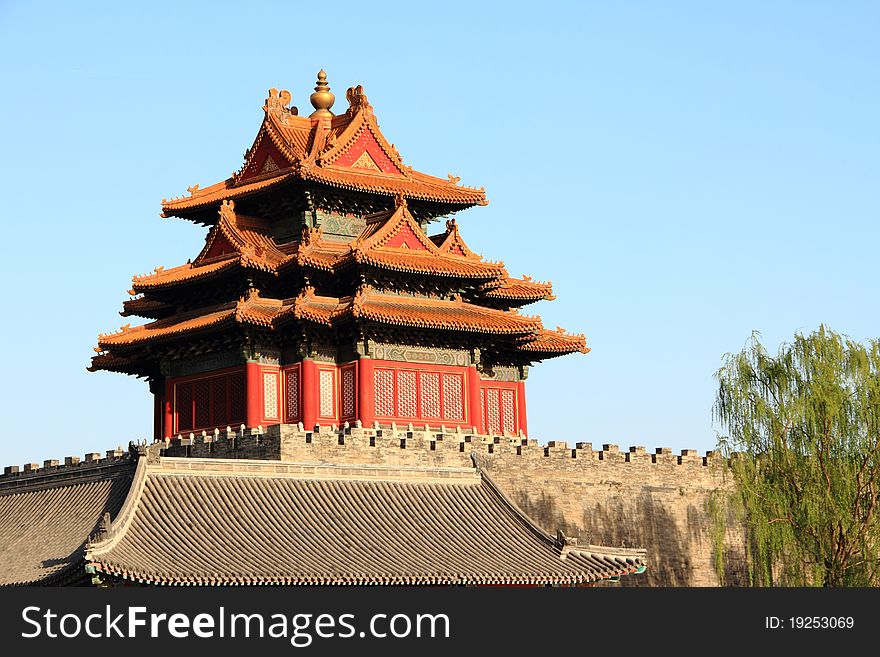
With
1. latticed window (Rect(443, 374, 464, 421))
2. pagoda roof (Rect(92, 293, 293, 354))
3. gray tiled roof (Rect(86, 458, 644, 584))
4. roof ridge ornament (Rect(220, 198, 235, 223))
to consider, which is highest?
roof ridge ornament (Rect(220, 198, 235, 223))

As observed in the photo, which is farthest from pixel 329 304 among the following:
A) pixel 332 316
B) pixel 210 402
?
pixel 210 402

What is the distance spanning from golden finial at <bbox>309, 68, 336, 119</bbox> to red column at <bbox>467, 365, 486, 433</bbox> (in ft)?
32.3

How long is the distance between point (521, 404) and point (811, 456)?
46.6 ft

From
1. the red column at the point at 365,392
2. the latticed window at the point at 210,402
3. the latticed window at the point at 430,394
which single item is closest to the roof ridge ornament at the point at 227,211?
the latticed window at the point at 210,402

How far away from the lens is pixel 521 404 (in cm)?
5556

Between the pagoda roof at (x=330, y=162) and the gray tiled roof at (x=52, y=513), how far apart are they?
1292 centimetres

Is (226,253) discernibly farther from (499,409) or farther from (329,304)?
(499,409)

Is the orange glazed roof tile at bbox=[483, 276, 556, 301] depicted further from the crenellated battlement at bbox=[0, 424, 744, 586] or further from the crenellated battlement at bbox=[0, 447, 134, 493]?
the crenellated battlement at bbox=[0, 447, 134, 493]

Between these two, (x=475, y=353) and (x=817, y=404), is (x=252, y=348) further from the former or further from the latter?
(x=817, y=404)

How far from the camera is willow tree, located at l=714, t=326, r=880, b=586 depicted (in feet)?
138

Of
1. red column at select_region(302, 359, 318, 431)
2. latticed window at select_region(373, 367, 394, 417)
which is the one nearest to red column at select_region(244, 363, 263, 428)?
red column at select_region(302, 359, 318, 431)

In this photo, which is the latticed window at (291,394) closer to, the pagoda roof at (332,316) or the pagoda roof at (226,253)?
the pagoda roof at (332,316)

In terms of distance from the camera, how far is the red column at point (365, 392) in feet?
164

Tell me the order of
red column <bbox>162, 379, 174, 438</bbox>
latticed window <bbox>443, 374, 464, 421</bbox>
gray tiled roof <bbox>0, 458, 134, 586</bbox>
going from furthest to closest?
red column <bbox>162, 379, 174, 438</bbox> < latticed window <bbox>443, 374, 464, 421</bbox> < gray tiled roof <bbox>0, 458, 134, 586</bbox>
